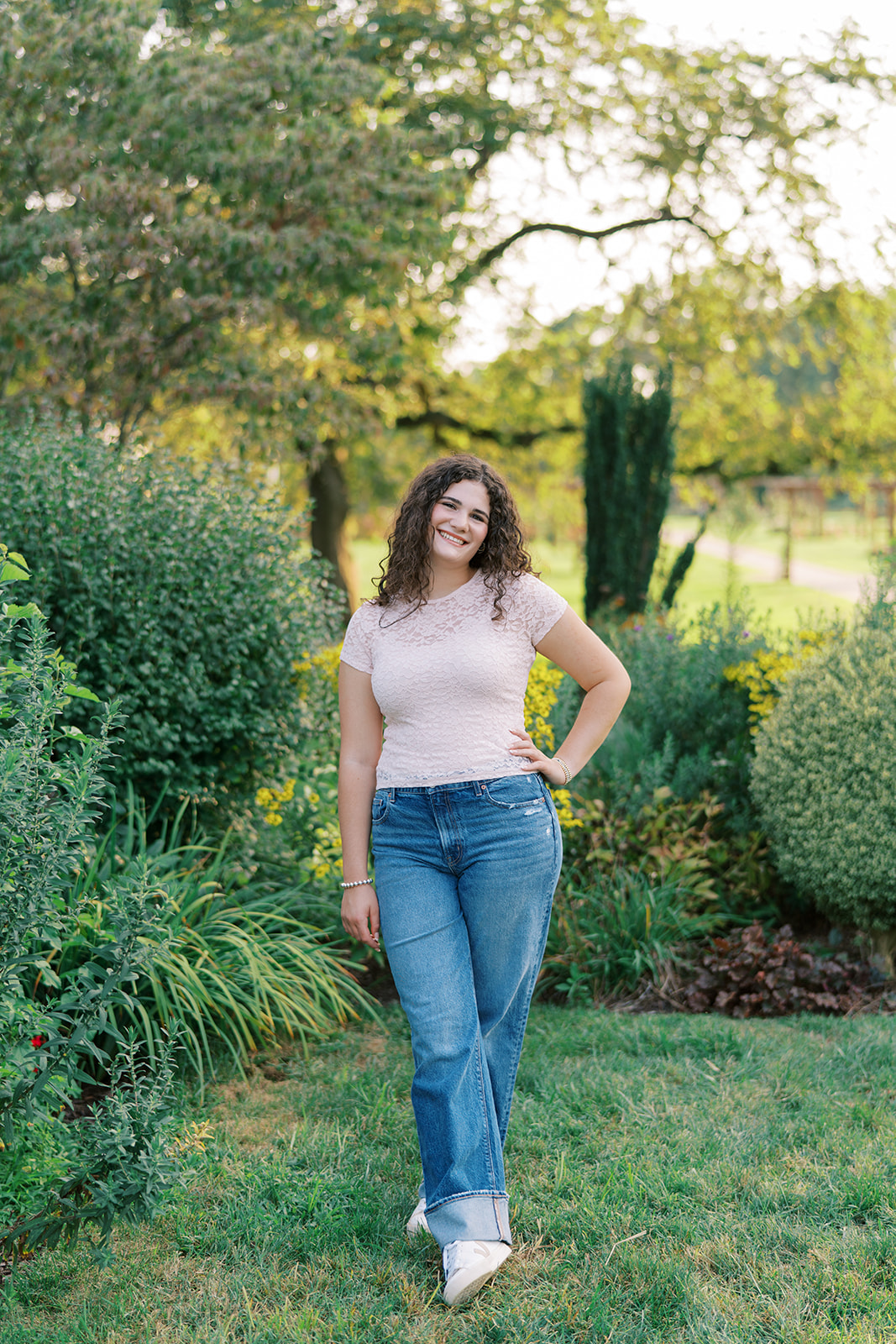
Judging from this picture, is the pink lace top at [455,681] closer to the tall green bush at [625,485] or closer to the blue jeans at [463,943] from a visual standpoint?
the blue jeans at [463,943]

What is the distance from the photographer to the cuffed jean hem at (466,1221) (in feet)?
7.66

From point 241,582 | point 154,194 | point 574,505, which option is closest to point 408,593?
point 241,582

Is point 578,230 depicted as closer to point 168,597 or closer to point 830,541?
point 168,597

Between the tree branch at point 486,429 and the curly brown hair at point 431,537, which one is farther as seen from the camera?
the tree branch at point 486,429

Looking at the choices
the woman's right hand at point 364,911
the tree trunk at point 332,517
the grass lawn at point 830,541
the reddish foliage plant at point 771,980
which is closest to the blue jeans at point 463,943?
the woman's right hand at point 364,911

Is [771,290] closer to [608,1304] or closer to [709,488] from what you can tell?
[709,488]

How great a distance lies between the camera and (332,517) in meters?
13.5

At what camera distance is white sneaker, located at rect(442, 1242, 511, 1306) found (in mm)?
2281

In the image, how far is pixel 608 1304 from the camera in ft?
7.63

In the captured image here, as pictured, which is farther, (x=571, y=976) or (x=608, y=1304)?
(x=571, y=976)

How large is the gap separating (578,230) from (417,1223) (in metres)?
12.2

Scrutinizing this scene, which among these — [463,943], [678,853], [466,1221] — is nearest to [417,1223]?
[466,1221]

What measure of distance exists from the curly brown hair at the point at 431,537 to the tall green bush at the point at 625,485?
649cm

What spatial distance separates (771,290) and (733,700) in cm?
932
